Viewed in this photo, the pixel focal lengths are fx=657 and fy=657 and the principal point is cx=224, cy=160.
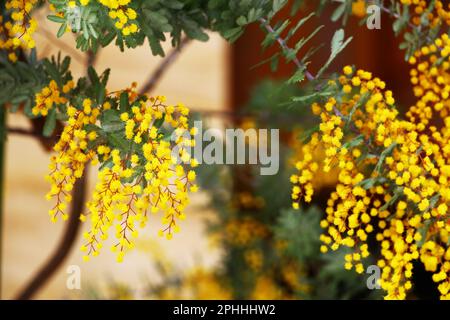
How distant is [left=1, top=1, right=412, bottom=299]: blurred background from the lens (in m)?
0.91

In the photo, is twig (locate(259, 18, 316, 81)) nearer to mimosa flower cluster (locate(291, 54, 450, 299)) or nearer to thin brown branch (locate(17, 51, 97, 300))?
mimosa flower cluster (locate(291, 54, 450, 299))

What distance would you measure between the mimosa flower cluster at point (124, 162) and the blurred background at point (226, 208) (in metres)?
0.12

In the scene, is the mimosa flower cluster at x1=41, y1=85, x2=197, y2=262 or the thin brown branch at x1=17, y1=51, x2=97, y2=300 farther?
the thin brown branch at x1=17, y1=51, x2=97, y2=300

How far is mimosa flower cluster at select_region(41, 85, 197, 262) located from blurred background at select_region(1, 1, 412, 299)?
0.39 feet

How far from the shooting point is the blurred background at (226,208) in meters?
0.91

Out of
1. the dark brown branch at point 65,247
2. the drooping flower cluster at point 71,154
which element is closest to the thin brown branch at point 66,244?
the dark brown branch at point 65,247

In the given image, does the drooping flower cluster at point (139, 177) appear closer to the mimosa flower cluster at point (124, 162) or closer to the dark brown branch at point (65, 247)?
the mimosa flower cluster at point (124, 162)

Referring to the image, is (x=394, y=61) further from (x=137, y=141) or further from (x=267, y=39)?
(x=137, y=141)

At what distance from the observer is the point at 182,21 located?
1.92 feet

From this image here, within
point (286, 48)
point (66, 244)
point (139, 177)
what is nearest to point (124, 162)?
point (139, 177)

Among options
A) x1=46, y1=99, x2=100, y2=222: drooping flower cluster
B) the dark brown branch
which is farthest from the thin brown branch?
x1=46, y1=99, x2=100, y2=222: drooping flower cluster

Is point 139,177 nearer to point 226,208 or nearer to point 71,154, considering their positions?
point 71,154

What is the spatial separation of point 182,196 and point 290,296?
515 millimetres
